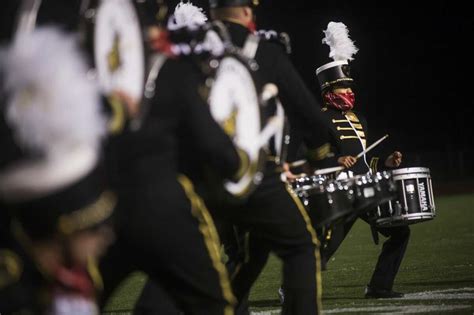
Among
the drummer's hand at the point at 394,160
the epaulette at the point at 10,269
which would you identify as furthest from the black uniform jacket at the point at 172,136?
the drummer's hand at the point at 394,160

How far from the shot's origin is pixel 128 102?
4406mm

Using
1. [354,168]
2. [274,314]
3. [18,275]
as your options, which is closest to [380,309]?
[274,314]

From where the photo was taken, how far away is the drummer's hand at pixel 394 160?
9.28m

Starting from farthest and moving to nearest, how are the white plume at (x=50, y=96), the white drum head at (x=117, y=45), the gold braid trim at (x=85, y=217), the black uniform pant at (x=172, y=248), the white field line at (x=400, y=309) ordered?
the white field line at (x=400, y=309), the white drum head at (x=117, y=45), the black uniform pant at (x=172, y=248), the gold braid trim at (x=85, y=217), the white plume at (x=50, y=96)

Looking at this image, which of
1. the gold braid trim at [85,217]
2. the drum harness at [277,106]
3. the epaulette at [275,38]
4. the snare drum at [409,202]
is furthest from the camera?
the snare drum at [409,202]

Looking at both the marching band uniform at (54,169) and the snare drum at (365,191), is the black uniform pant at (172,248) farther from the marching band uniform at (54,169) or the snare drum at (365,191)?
the snare drum at (365,191)

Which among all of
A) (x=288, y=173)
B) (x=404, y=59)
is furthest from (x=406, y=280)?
(x=404, y=59)

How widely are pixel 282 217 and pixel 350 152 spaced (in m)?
3.64

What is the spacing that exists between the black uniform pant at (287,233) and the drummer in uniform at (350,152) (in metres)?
2.73

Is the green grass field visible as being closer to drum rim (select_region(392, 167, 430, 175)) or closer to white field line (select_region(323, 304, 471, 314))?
white field line (select_region(323, 304, 471, 314))

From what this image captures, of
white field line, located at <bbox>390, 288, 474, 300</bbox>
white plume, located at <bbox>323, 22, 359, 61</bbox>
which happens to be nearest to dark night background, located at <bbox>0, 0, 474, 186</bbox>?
white plume, located at <bbox>323, 22, 359, 61</bbox>

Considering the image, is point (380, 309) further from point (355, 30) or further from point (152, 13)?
point (355, 30)

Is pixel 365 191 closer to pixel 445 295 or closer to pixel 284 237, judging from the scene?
pixel 284 237

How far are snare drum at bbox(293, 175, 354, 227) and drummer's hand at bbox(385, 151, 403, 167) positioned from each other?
3198 millimetres
